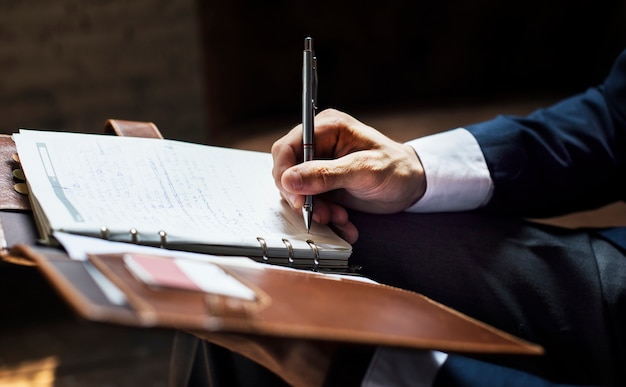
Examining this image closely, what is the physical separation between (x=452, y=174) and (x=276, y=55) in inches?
40.8

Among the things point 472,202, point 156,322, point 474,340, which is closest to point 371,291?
point 474,340

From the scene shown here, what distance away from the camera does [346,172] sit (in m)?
0.63

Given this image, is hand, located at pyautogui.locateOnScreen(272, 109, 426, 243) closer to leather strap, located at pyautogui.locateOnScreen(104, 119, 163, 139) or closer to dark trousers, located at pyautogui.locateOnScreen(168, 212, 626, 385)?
dark trousers, located at pyautogui.locateOnScreen(168, 212, 626, 385)

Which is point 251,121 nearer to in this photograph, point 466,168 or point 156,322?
point 466,168

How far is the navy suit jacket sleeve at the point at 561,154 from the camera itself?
783 millimetres

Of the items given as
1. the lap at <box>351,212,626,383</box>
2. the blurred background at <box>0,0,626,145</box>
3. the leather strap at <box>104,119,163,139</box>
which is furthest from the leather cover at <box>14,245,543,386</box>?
the blurred background at <box>0,0,626,145</box>

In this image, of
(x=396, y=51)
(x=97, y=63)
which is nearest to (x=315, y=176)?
(x=396, y=51)

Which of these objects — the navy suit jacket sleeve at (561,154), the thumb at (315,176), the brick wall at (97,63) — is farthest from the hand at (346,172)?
the brick wall at (97,63)

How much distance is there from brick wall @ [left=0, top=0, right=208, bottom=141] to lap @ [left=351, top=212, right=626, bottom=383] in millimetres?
1267

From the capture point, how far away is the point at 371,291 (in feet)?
1.62

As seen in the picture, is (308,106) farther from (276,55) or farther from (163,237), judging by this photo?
(276,55)

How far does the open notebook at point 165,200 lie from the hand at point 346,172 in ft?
0.09

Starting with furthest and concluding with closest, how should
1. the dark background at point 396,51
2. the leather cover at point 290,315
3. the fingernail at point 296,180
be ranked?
1. the dark background at point 396,51
2. the fingernail at point 296,180
3. the leather cover at point 290,315

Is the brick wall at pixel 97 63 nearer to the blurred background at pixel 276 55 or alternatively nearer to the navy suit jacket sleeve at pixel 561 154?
the blurred background at pixel 276 55
